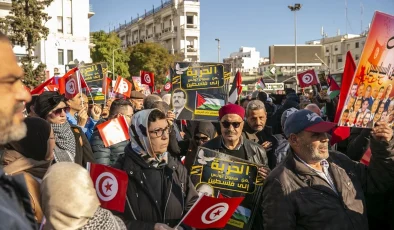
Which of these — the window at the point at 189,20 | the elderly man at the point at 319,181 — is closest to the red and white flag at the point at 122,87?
the elderly man at the point at 319,181

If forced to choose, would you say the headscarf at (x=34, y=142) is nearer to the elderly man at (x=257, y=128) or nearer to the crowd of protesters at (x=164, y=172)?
the crowd of protesters at (x=164, y=172)

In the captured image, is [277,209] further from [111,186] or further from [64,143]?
[64,143]

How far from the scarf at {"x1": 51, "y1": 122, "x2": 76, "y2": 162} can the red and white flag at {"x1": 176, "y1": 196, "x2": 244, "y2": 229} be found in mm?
1729

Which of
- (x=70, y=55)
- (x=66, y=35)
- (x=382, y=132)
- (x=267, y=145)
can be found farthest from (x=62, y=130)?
(x=66, y=35)

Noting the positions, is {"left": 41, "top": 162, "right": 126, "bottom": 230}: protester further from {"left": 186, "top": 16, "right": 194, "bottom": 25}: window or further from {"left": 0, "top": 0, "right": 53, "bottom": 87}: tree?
{"left": 186, "top": 16, "right": 194, "bottom": 25}: window

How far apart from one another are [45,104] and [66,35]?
4994 centimetres

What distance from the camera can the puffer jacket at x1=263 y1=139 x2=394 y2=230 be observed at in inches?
124

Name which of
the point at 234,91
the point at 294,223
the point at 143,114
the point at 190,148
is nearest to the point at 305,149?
the point at 294,223

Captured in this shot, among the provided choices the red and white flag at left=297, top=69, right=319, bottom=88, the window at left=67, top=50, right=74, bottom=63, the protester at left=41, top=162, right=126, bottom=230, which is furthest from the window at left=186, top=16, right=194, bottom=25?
the protester at left=41, top=162, right=126, bottom=230

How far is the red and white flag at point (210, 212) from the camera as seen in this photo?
287cm

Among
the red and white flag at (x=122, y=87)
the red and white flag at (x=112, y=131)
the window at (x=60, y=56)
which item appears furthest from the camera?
the window at (x=60, y=56)

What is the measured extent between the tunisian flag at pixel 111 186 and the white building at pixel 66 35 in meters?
48.9

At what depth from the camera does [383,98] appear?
356 centimetres

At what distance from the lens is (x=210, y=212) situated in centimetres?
296
